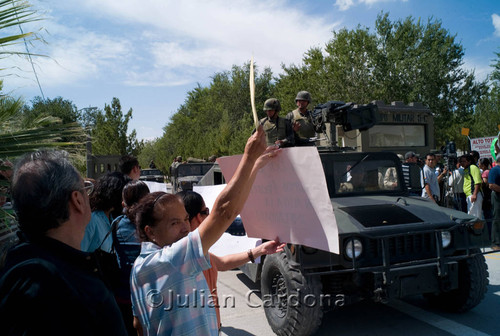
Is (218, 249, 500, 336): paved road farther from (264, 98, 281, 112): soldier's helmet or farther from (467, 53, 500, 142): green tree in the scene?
(467, 53, 500, 142): green tree

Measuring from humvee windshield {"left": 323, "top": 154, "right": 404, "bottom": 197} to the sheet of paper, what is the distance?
2.36 metres

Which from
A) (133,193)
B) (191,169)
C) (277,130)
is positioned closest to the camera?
(133,193)

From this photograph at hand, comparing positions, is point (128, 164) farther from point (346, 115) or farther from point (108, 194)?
point (346, 115)

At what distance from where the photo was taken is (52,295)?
101 centimetres

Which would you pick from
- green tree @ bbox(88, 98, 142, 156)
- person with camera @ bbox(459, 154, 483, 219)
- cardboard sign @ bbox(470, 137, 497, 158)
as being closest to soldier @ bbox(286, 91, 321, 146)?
person with camera @ bbox(459, 154, 483, 219)

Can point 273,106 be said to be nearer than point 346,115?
Yes

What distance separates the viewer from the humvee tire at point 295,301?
3545 millimetres

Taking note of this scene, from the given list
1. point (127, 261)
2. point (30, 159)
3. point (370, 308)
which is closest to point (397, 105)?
point (370, 308)

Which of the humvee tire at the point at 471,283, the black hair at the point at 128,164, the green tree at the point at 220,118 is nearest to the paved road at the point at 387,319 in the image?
the humvee tire at the point at 471,283

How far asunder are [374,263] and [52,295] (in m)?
3.13

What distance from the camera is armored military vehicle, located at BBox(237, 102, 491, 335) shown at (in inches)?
139

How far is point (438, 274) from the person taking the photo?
145 inches

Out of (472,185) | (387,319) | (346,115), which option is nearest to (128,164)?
(346,115)

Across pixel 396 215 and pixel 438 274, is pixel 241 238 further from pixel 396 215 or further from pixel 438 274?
pixel 438 274
